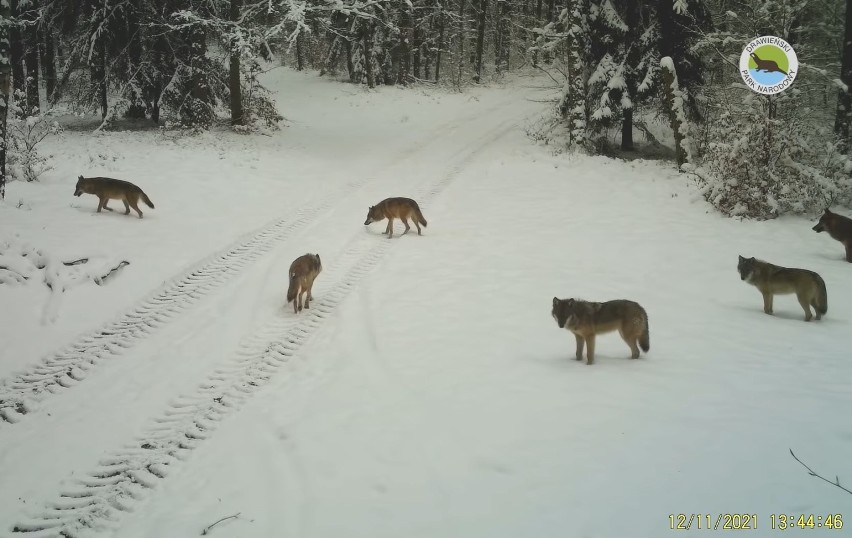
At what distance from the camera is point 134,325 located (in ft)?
26.5

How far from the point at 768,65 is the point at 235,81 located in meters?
18.2

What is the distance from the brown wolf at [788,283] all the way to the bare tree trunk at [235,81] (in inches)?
712

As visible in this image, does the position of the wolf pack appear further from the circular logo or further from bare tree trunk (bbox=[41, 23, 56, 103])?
bare tree trunk (bbox=[41, 23, 56, 103])

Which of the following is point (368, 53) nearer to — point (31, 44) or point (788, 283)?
point (31, 44)

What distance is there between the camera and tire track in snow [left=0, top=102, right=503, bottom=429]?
635cm

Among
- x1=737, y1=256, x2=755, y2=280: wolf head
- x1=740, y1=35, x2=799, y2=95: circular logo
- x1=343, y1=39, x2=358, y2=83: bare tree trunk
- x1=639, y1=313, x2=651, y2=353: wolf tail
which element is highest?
x1=343, y1=39, x2=358, y2=83: bare tree trunk

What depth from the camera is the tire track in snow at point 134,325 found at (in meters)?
6.35

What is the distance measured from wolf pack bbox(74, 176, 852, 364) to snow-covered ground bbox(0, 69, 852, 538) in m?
0.33

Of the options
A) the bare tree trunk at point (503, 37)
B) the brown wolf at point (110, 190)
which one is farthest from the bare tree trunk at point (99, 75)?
the bare tree trunk at point (503, 37)

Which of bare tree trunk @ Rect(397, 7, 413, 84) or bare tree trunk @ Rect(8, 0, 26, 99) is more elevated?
bare tree trunk @ Rect(397, 7, 413, 84)

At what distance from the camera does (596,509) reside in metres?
4.27

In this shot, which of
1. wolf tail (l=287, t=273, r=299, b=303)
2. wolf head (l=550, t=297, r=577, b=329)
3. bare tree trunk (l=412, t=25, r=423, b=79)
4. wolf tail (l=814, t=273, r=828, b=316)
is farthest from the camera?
bare tree trunk (l=412, t=25, r=423, b=79)

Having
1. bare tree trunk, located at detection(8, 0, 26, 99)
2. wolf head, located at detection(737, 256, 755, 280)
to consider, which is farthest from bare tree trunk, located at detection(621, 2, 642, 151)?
bare tree trunk, located at detection(8, 0, 26, 99)

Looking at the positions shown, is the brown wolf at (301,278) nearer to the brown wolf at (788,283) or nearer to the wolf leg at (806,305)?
the brown wolf at (788,283)
